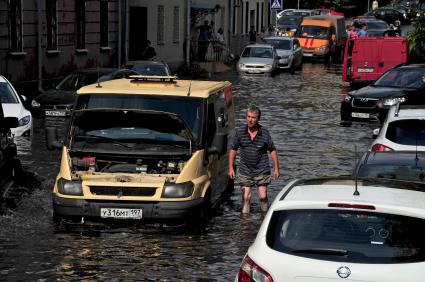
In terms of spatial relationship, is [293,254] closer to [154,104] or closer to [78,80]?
[154,104]

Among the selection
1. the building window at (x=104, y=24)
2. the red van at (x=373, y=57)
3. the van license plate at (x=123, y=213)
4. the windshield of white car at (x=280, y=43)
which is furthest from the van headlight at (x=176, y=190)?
the windshield of white car at (x=280, y=43)

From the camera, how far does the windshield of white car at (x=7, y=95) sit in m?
23.5

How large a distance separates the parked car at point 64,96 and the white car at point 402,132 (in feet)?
42.6

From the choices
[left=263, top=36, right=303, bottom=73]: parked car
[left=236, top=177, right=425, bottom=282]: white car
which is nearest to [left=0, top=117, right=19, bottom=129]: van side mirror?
[left=236, top=177, right=425, bottom=282]: white car

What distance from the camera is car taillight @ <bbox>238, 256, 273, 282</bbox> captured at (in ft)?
24.5

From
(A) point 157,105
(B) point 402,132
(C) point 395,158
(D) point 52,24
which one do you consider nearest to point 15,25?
(D) point 52,24

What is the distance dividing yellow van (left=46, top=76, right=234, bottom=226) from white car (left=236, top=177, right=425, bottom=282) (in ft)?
19.8

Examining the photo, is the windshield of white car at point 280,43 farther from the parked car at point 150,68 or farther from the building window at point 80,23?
the parked car at point 150,68

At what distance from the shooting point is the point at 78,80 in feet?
101

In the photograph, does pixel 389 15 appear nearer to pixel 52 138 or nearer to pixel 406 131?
pixel 406 131

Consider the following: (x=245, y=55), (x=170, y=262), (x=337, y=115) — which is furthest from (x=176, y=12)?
(x=170, y=262)

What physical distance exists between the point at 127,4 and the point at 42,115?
59.1 feet

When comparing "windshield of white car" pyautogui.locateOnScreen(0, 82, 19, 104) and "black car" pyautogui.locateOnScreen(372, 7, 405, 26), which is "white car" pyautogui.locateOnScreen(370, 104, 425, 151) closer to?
"windshield of white car" pyautogui.locateOnScreen(0, 82, 19, 104)

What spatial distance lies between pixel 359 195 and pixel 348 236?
407 millimetres
